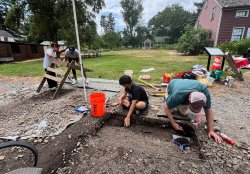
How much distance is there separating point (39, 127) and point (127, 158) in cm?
170

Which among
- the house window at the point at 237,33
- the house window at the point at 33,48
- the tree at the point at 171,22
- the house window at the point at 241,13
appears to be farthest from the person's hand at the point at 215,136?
the tree at the point at 171,22

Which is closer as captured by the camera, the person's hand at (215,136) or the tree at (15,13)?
the person's hand at (215,136)

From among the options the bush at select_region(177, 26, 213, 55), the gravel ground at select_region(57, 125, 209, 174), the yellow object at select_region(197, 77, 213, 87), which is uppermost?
the bush at select_region(177, 26, 213, 55)

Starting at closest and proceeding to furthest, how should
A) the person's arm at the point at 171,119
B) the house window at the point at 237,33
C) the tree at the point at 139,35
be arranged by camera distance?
the person's arm at the point at 171,119 → the house window at the point at 237,33 → the tree at the point at 139,35

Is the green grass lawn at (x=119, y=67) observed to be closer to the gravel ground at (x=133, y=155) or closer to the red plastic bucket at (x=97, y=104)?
the red plastic bucket at (x=97, y=104)

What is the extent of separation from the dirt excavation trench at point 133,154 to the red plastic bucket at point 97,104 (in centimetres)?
41

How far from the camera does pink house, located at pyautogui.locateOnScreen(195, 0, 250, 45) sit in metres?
14.6

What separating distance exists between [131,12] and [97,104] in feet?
159

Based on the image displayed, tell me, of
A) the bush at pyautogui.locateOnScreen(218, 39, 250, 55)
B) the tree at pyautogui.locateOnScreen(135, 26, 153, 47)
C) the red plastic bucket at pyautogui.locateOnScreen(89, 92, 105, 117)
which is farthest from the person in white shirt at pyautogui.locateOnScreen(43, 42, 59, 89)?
the tree at pyautogui.locateOnScreen(135, 26, 153, 47)

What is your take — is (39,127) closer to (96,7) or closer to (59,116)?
(59,116)

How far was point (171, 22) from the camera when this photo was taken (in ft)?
164

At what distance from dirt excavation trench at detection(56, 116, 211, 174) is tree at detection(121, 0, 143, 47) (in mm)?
48460

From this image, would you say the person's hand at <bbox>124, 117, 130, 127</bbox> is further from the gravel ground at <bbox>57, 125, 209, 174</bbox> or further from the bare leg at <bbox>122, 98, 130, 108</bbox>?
the bare leg at <bbox>122, 98, 130, 108</bbox>

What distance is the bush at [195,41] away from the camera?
15.1m
